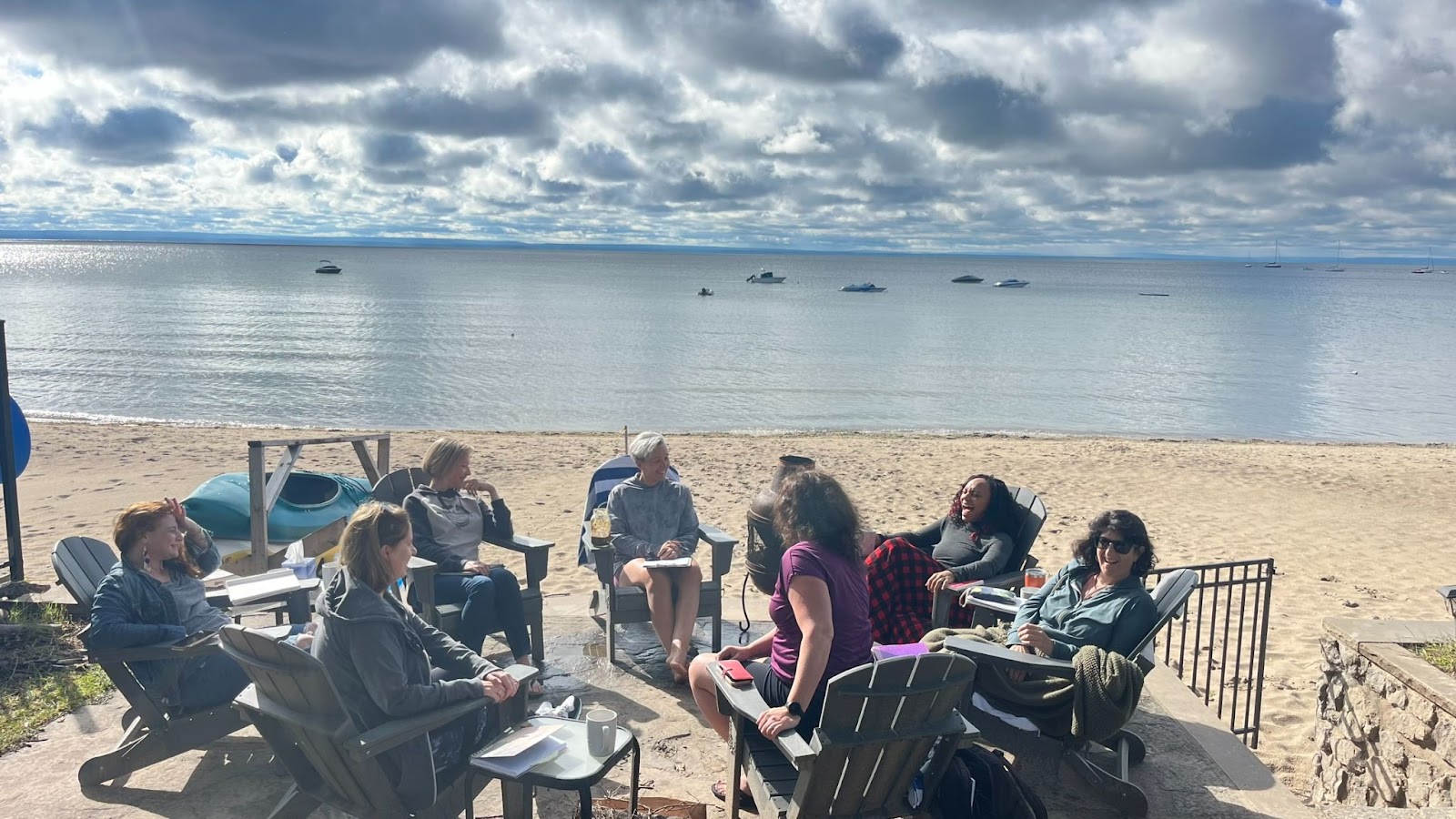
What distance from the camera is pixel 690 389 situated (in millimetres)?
26781

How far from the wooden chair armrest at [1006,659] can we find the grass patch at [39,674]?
4.07 metres

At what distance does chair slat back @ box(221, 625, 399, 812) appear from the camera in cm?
289

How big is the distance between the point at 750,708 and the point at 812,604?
42 cm

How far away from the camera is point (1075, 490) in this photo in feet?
41.3

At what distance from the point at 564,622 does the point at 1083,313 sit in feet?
219

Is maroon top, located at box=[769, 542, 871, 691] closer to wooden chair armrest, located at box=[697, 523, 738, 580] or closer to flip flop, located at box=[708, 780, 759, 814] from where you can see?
flip flop, located at box=[708, 780, 759, 814]

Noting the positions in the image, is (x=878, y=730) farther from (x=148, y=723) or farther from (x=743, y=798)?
(x=148, y=723)

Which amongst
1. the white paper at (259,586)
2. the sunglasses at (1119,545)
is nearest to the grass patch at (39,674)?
the white paper at (259,586)

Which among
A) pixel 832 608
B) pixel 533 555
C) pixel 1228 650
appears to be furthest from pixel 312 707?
pixel 1228 650

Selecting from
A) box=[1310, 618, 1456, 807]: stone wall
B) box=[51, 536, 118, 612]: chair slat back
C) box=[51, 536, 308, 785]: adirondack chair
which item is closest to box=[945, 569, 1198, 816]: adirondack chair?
box=[1310, 618, 1456, 807]: stone wall

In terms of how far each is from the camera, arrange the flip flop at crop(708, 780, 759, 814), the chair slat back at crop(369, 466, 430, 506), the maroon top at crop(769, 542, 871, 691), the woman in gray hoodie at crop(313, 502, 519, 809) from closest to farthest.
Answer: the woman in gray hoodie at crop(313, 502, 519, 809) < the maroon top at crop(769, 542, 871, 691) < the flip flop at crop(708, 780, 759, 814) < the chair slat back at crop(369, 466, 430, 506)

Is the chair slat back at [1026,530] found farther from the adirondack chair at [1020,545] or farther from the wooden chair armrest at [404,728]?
the wooden chair armrest at [404,728]

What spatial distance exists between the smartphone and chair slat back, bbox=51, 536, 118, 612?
274cm

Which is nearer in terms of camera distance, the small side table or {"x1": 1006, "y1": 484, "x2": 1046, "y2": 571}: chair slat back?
the small side table
